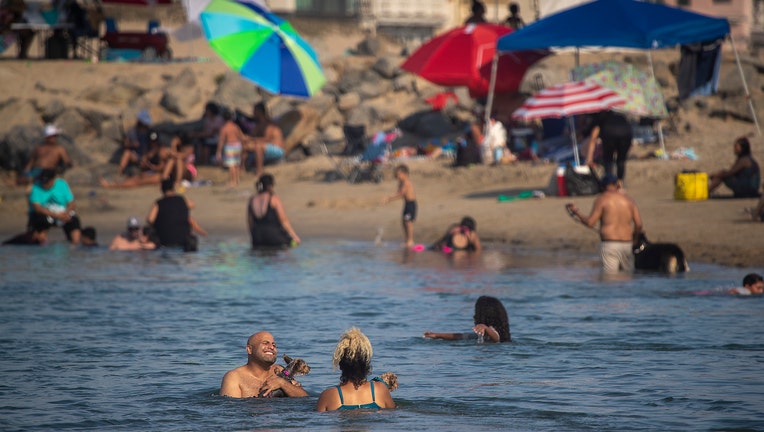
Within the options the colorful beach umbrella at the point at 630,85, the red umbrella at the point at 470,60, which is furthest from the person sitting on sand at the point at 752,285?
the red umbrella at the point at 470,60

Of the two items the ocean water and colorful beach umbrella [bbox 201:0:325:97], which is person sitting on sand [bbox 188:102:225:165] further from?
the ocean water

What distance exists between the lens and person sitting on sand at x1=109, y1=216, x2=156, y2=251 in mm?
16719

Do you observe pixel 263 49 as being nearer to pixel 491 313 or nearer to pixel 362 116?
pixel 362 116

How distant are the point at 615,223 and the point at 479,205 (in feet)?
18.1

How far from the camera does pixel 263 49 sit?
2062 cm

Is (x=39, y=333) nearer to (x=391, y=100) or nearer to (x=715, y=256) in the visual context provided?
(x=715, y=256)

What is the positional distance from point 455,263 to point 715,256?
3231mm

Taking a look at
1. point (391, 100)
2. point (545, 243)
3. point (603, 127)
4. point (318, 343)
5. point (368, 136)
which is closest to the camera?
point (318, 343)

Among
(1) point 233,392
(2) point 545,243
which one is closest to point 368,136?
(2) point 545,243

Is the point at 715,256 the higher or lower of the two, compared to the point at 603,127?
lower

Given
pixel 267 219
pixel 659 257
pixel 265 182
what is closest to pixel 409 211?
pixel 267 219

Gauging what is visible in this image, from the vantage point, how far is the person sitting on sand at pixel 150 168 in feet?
72.4

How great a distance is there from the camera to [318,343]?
10414 mm

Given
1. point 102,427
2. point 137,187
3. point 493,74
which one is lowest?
point 102,427
